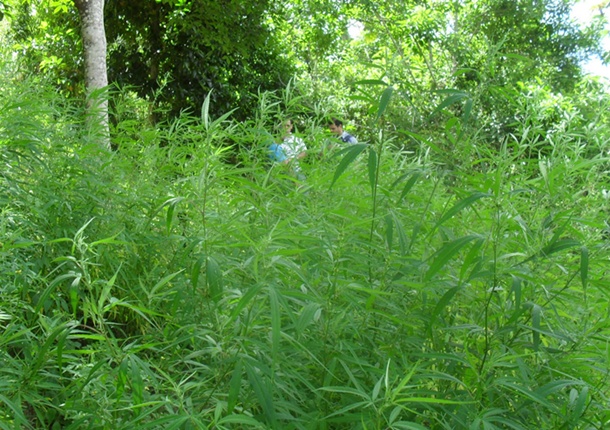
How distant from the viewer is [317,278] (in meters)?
1.71

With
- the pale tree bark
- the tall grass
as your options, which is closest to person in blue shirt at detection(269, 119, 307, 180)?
the tall grass

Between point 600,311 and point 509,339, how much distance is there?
0.38 m

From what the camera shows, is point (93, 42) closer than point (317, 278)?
No

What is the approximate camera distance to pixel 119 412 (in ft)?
5.43

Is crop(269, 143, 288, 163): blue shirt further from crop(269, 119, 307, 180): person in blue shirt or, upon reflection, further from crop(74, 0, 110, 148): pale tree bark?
crop(74, 0, 110, 148): pale tree bark

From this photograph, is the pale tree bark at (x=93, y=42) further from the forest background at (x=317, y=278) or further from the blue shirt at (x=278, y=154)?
the blue shirt at (x=278, y=154)

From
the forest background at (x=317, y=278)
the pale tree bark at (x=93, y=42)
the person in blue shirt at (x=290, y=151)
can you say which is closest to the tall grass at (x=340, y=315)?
the forest background at (x=317, y=278)

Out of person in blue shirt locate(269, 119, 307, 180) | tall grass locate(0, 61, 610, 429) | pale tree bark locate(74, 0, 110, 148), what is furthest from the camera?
pale tree bark locate(74, 0, 110, 148)

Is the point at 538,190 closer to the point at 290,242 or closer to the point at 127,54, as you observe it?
the point at 290,242

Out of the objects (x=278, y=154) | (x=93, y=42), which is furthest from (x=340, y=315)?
(x=93, y=42)

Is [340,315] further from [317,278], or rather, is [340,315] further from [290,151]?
[290,151]

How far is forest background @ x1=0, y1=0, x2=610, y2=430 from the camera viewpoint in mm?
1475

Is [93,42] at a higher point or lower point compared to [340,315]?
lower

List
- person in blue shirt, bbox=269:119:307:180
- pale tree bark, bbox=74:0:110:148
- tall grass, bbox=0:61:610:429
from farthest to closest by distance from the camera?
pale tree bark, bbox=74:0:110:148, person in blue shirt, bbox=269:119:307:180, tall grass, bbox=0:61:610:429
